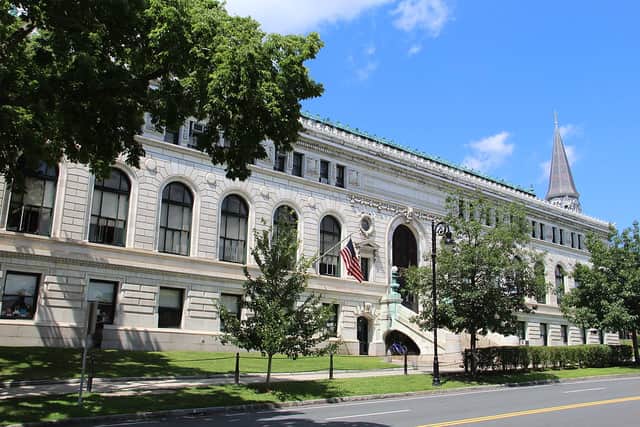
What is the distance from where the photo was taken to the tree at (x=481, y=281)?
26328mm

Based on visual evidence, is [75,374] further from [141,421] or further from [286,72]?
[286,72]

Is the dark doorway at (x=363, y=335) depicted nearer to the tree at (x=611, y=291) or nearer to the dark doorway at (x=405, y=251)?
the dark doorway at (x=405, y=251)

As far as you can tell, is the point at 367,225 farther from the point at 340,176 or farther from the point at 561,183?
the point at 561,183

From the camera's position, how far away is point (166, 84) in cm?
1495

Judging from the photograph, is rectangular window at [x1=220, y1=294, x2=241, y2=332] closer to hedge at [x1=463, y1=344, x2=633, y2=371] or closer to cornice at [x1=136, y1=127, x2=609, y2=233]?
cornice at [x1=136, y1=127, x2=609, y2=233]

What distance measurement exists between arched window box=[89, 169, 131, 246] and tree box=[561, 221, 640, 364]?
30.6m

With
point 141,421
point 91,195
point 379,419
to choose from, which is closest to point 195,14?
point 141,421

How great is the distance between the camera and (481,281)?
1053 inches

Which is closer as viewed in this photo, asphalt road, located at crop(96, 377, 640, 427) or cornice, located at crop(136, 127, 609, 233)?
asphalt road, located at crop(96, 377, 640, 427)

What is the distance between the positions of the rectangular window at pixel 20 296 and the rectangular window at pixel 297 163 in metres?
17.0

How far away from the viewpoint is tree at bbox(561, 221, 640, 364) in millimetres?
38000

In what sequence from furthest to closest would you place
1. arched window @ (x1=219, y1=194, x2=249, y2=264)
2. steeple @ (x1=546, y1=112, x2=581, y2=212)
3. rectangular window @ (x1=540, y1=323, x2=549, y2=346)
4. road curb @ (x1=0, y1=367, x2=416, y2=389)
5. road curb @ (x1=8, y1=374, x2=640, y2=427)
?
steeple @ (x1=546, y1=112, x2=581, y2=212) < rectangular window @ (x1=540, y1=323, x2=549, y2=346) < arched window @ (x1=219, y1=194, x2=249, y2=264) < road curb @ (x1=0, y1=367, x2=416, y2=389) < road curb @ (x1=8, y1=374, x2=640, y2=427)

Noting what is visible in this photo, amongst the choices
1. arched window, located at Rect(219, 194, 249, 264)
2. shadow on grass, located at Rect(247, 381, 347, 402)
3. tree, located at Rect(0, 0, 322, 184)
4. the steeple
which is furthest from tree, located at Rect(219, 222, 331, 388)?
the steeple

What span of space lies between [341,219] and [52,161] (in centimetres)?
2436
